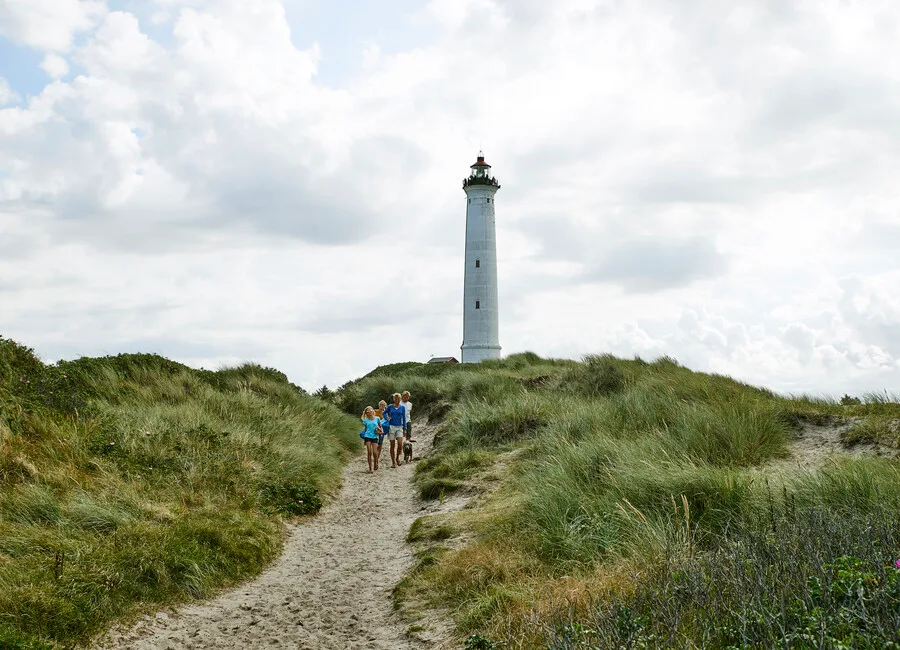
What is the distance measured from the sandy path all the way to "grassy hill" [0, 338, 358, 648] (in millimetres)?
299

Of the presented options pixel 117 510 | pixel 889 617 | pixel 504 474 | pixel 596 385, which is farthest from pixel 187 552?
pixel 596 385

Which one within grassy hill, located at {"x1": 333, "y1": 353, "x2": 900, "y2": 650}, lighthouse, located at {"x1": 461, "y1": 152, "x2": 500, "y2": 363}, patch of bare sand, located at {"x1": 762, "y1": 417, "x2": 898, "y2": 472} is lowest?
grassy hill, located at {"x1": 333, "y1": 353, "x2": 900, "y2": 650}

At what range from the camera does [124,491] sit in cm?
870

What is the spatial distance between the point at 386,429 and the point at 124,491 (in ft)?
29.8

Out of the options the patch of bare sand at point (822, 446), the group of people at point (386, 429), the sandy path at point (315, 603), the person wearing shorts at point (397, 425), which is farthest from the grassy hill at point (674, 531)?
the person wearing shorts at point (397, 425)

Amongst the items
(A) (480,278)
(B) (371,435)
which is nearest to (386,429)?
(B) (371,435)

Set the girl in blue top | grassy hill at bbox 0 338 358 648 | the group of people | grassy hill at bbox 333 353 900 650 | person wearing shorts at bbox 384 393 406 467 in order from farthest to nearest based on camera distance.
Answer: person wearing shorts at bbox 384 393 406 467 → the group of people → the girl in blue top → grassy hill at bbox 0 338 358 648 → grassy hill at bbox 333 353 900 650

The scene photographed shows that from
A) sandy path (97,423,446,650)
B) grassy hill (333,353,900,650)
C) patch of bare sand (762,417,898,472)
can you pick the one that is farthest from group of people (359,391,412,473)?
patch of bare sand (762,417,898,472)

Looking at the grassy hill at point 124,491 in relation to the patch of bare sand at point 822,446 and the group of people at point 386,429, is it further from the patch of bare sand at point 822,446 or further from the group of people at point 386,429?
the patch of bare sand at point 822,446

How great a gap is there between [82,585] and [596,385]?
14.5 metres

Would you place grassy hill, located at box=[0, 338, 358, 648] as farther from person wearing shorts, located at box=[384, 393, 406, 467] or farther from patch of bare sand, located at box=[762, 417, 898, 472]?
patch of bare sand, located at box=[762, 417, 898, 472]

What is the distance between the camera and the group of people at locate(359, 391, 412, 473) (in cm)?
1570

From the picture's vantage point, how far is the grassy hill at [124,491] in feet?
20.7

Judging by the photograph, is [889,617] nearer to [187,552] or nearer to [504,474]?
[187,552]
